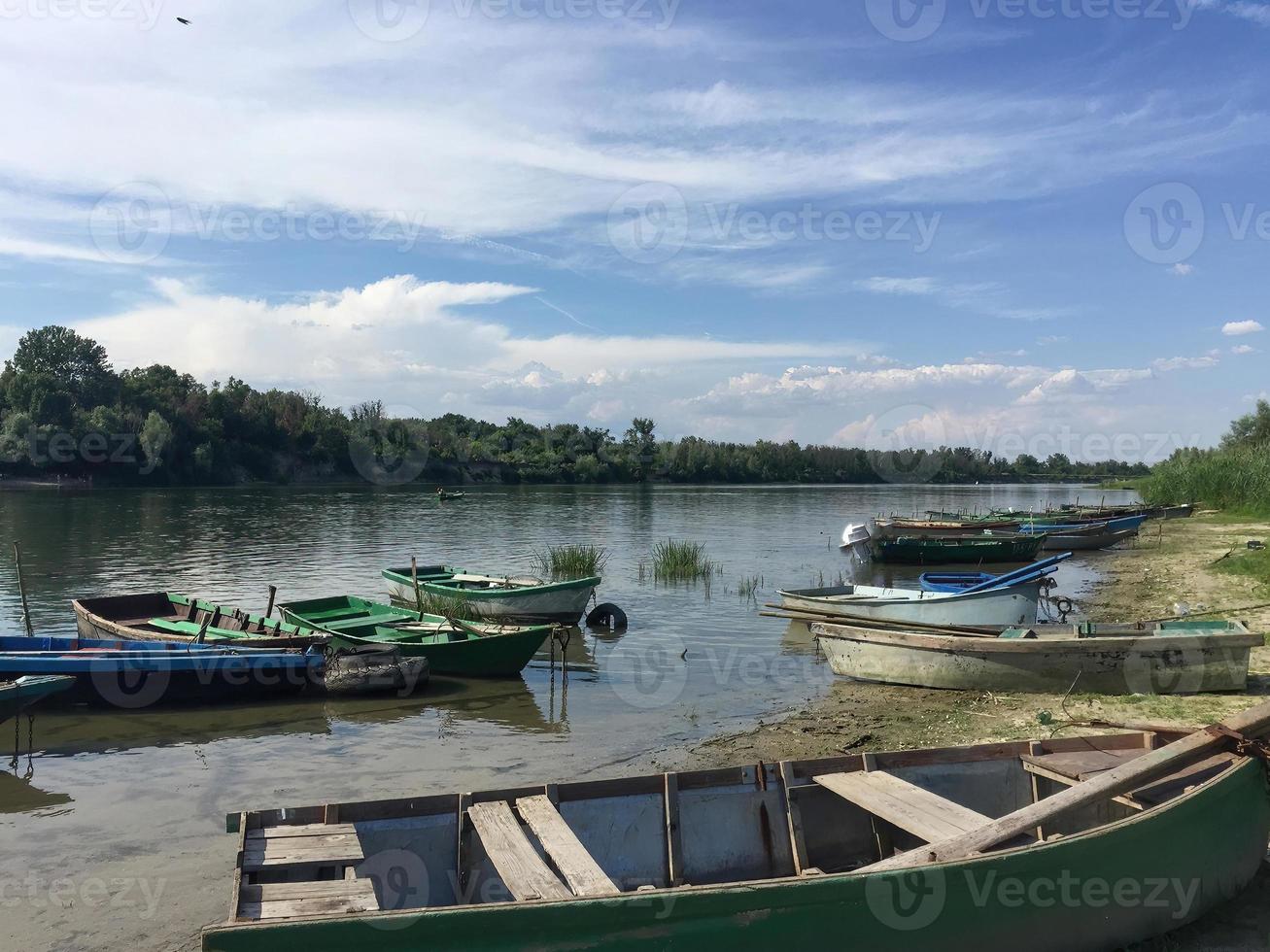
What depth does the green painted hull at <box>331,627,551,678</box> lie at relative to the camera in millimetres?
15812

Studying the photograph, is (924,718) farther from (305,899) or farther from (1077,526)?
(1077,526)

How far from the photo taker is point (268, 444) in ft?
354

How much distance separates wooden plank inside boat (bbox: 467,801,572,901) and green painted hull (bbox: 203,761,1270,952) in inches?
14.4

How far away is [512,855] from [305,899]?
1237 mm

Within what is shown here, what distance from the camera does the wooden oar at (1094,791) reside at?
538 cm

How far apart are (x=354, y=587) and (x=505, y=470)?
8786 centimetres

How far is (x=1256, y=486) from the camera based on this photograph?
1826 inches

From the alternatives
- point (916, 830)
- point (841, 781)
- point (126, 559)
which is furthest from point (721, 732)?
point (126, 559)

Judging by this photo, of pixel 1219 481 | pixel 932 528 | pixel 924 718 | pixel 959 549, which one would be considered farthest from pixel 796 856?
pixel 1219 481

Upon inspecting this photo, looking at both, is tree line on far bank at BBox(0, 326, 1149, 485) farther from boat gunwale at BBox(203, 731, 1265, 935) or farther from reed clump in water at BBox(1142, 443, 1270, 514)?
boat gunwale at BBox(203, 731, 1265, 935)

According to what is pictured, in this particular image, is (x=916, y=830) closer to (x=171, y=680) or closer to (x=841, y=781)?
(x=841, y=781)

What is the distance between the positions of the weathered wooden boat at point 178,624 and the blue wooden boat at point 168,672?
22.1 inches

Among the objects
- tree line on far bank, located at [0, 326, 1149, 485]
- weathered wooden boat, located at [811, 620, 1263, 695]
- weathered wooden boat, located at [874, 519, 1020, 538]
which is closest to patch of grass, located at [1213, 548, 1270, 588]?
weathered wooden boat, located at [811, 620, 1263, 695]

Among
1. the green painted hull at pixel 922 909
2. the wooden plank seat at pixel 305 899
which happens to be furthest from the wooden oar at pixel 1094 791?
the wooden plank seat at pixel 305 899
